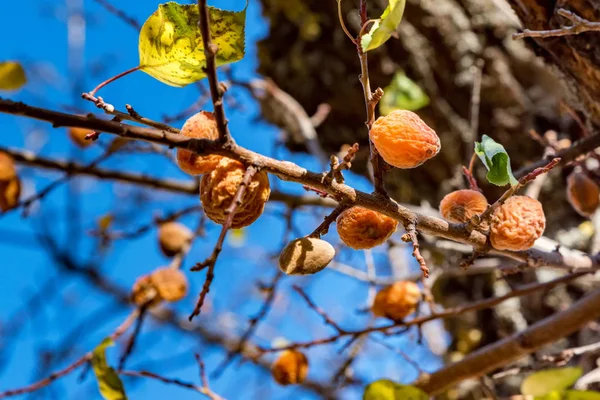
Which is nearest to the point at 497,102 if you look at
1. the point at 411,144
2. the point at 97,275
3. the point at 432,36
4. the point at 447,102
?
the point at 447,102

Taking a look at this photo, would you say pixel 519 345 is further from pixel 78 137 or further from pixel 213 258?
pixel 78 137

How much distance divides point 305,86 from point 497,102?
71 cm

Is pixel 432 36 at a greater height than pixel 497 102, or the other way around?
pixel 432 36

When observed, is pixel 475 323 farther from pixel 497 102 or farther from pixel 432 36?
pixel 432 36

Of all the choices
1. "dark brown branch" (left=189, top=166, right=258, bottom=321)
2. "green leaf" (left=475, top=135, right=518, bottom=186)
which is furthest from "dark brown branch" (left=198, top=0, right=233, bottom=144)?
"green leaf" (left=475, top=135, right=518, bottom=186)

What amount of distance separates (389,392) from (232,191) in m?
0.53

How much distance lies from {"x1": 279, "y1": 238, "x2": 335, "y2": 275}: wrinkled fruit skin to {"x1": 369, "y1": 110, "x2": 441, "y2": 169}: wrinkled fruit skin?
0.43 feet

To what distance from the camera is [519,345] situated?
105 centimetres

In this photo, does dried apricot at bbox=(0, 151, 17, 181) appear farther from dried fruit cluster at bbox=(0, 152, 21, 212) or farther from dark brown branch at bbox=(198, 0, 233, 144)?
dark brown branch at bbox=(198, 0, 233, 144)

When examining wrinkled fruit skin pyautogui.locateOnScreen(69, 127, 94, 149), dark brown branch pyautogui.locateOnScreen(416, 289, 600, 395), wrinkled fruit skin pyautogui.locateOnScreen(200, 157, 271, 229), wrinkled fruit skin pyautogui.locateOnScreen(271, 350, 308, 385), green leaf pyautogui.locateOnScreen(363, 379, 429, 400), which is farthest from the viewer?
wrinkled fruit skin pyautogui.locateOnScreen(69, 127, 94, 149)

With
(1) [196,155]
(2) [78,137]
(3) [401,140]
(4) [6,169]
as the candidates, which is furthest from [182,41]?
(2) [78,137]

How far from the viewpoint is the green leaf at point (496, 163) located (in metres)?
0.66

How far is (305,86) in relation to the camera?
6.93 ft

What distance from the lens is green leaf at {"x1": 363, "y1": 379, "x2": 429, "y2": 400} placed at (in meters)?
0.93
